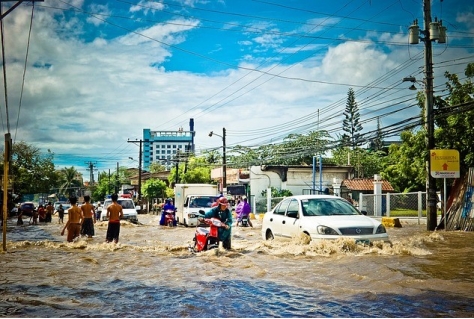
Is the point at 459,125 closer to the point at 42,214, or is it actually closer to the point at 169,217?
the point at 169,217

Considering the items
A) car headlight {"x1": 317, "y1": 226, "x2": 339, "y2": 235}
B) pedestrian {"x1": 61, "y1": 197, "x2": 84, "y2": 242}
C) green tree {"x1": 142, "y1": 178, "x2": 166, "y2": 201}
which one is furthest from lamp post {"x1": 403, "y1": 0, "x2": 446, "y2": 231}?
green tree {"x1": 142, "y1": 178, "x2": 166, "y2": 201}

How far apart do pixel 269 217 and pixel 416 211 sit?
17.4m

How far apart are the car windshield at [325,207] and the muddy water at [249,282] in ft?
→ 3.23

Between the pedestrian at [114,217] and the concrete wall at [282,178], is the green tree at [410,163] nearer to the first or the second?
the concrete wall at [282,178]

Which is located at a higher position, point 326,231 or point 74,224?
point 326,231

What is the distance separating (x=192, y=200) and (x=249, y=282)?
19.2 meters

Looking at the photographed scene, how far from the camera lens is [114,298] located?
25.2ft

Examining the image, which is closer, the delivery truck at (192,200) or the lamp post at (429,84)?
the lamp post at (429,84)

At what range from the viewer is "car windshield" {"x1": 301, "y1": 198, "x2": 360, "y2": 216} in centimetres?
1311

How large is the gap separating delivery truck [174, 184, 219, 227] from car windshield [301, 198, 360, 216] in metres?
13.2

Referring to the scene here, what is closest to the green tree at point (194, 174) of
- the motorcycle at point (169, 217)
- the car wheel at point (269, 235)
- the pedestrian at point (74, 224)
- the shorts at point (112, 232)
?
the motorcycle at point (169, 217)

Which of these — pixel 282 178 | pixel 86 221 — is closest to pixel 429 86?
pixel 86 221

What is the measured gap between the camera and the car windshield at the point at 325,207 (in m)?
13.1

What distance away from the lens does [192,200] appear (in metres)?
28.0
